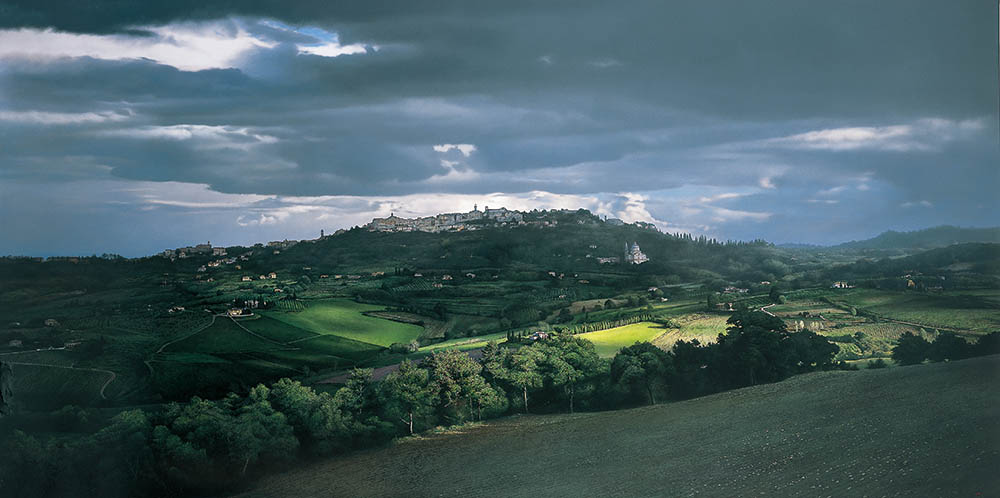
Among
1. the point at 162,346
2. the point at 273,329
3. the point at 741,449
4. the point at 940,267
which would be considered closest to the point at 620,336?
the point at 741,449

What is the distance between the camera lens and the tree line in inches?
281

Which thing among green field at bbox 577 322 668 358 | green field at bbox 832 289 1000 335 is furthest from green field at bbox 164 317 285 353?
green field at bbox 832 289 1000 335

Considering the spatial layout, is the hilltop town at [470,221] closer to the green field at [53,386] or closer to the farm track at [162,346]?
the farm track at [162,346]

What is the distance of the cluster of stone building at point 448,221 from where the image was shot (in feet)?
32.1

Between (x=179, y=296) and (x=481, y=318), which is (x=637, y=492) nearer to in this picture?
(x=481, y=318)

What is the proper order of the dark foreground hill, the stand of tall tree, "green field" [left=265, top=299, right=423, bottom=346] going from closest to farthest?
1. the dark foreground hill
2. the stand of tall tree
3. "green field" [left=265, top=299, right=423, bottom=346]

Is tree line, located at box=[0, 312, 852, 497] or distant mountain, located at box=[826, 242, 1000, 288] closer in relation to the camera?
tree line, located at box=[0, 312, 852, 497]

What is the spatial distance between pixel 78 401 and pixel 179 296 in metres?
1.65

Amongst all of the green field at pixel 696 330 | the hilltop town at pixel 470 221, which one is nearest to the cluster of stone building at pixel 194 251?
the hilltop town at pixel 470 221

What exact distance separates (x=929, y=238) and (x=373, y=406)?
25.9 ft

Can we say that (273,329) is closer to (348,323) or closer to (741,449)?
(348,323)

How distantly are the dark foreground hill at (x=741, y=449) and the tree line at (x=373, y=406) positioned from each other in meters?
Result: 0.26

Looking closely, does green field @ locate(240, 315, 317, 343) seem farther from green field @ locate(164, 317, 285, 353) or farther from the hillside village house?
the hillside village house

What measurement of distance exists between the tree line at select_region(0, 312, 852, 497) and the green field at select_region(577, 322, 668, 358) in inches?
9.4
